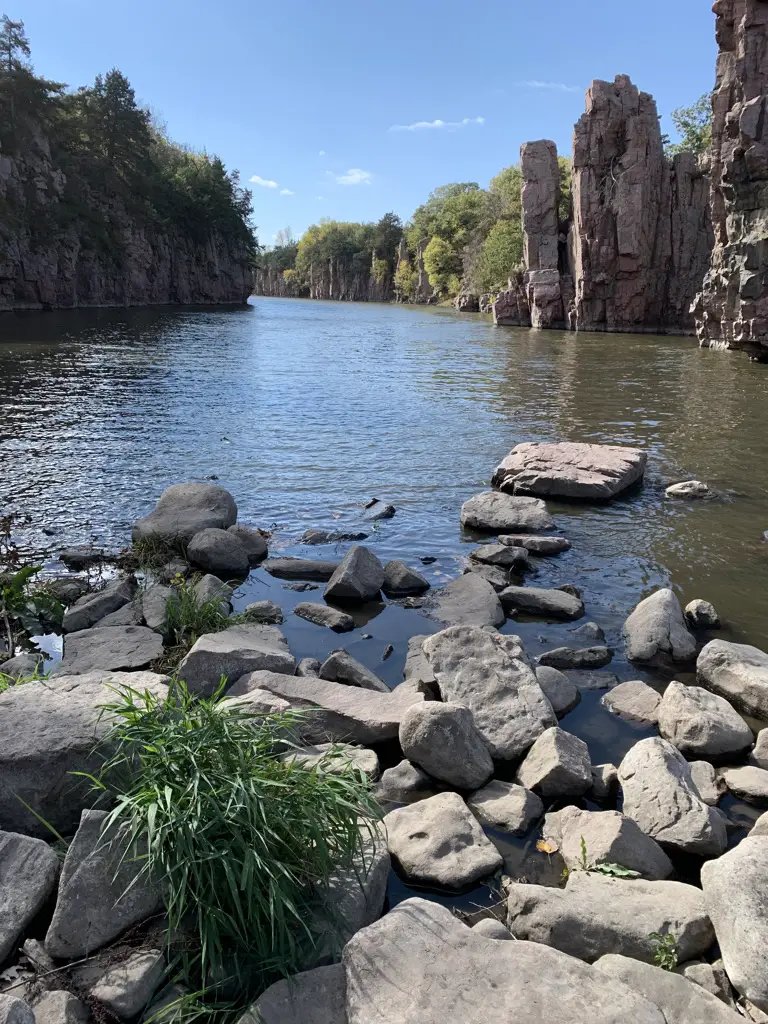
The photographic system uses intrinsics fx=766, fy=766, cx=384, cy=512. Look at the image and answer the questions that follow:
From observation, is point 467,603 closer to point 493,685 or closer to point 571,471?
point 493,685

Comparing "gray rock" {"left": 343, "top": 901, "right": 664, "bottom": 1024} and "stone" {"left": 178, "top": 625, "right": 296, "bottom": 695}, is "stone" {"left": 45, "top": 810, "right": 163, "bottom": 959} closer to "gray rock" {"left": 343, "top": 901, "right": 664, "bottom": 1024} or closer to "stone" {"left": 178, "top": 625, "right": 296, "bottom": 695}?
"gray rock" {"left": 343, "top": 901, "right": 664, "bottom": 1024}

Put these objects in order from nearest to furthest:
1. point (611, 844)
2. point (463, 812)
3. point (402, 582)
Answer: point (611, 844) → point (463, 812) → point (402, 582)

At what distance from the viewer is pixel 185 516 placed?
351 inches

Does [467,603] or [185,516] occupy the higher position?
[185,516]

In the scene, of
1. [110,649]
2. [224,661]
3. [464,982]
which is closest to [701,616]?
Answer: [224,661]

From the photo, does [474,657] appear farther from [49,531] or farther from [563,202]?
[563,202]

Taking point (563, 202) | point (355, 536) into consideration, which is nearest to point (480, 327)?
point (563, 202)

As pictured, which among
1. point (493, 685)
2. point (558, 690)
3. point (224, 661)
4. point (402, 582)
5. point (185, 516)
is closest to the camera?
point (493, 685)

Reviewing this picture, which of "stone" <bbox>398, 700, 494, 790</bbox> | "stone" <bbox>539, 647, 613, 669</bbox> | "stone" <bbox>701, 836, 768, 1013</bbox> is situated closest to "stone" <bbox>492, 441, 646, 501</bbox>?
"stone" <bbox>539, 647, 613, 669</bbox>

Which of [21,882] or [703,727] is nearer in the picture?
Answer: [21,882]

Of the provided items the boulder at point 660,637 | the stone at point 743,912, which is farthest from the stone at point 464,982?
the boulder at point 660,637

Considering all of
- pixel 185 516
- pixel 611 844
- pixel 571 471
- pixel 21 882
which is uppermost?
pixel 571 471

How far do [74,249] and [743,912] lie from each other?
2394 inches

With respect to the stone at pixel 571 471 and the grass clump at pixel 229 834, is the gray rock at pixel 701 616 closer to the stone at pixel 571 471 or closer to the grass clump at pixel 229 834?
the stone at pixel 571 471
